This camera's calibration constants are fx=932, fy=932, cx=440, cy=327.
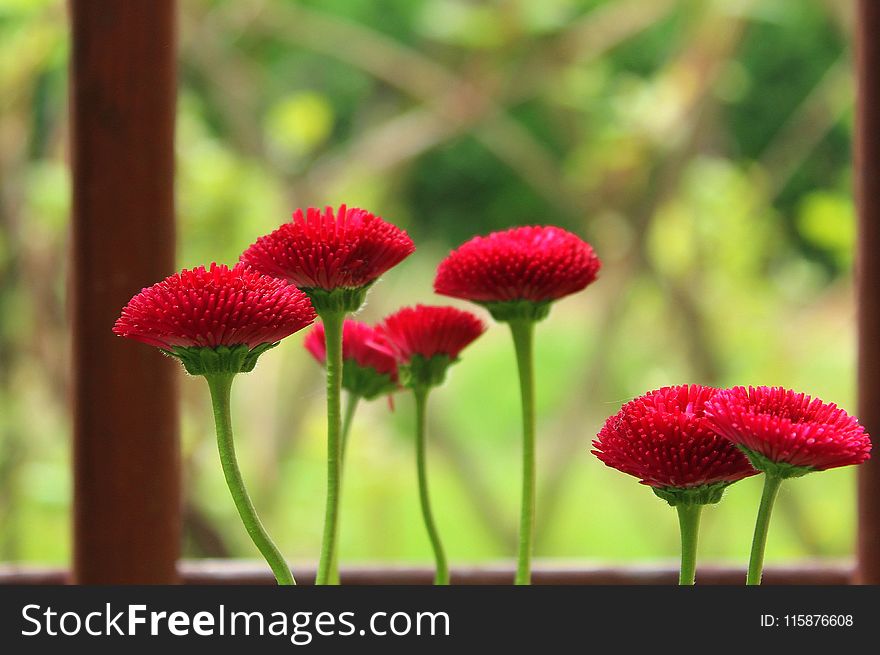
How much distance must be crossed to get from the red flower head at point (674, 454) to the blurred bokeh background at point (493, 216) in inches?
22.4

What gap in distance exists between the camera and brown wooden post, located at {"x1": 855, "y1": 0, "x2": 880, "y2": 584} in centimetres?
26

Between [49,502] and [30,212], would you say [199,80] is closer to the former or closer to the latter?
[30,212]

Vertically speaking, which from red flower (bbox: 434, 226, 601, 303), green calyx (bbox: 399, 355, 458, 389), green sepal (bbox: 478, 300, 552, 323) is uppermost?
red flower (bbox: 434, 226, 601, 303)

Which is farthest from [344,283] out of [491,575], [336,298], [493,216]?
[493,216]

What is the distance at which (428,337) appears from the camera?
200mm

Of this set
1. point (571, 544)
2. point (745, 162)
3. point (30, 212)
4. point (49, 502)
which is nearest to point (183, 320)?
point (49, 502)

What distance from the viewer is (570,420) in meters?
0.96

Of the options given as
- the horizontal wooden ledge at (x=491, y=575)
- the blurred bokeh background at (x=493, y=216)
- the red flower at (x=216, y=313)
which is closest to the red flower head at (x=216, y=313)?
the red flower at (x=216, y=313)

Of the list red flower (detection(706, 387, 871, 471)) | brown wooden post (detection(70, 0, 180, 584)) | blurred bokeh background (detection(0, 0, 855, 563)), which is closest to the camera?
red flower (detection(706, 387, 871, 471))

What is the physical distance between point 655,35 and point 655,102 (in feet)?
1.30

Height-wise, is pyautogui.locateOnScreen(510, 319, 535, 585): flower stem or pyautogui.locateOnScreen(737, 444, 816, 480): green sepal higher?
pyautogui.locateOnScreen(510, 319, 535, 585): flower stem

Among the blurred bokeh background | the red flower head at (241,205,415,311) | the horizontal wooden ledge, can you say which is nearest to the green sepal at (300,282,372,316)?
the red flower head at (241,205,415,311)

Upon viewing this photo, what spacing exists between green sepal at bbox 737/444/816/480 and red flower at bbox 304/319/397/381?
0.09 metres

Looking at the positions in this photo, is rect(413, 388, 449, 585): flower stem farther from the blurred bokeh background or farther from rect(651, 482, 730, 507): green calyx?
the blurred bokeh background
